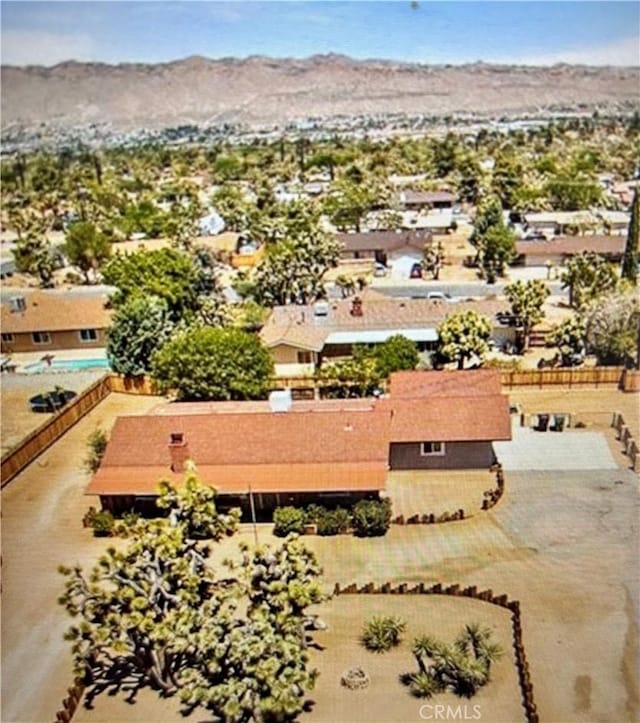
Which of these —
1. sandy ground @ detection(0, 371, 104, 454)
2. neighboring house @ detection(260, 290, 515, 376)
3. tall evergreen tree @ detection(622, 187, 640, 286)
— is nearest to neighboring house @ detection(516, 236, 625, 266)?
tall evergreen tree @ detection(622, 187, 640, 286)

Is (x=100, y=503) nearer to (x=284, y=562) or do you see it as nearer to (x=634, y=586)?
(x=284, y=562)

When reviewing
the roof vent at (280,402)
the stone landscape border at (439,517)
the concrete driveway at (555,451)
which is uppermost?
the roof vent at (280,402)

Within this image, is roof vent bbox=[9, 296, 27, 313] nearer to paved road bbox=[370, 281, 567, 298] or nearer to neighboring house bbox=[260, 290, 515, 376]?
neighboring house bbox=[260, 290, 515, 376]

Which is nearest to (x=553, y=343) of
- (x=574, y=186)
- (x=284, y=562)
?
(x=284, y=562)

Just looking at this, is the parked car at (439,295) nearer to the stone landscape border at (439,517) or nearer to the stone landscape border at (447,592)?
the stone landscape border at (439,517)

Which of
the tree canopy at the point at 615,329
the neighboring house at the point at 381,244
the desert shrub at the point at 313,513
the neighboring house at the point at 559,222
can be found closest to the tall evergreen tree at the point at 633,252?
the tree canopy at the point at 615,329

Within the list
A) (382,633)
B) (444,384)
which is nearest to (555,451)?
(444,384)

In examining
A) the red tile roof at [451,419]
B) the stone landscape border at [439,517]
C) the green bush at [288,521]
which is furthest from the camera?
the red tile roof at [451,419]
